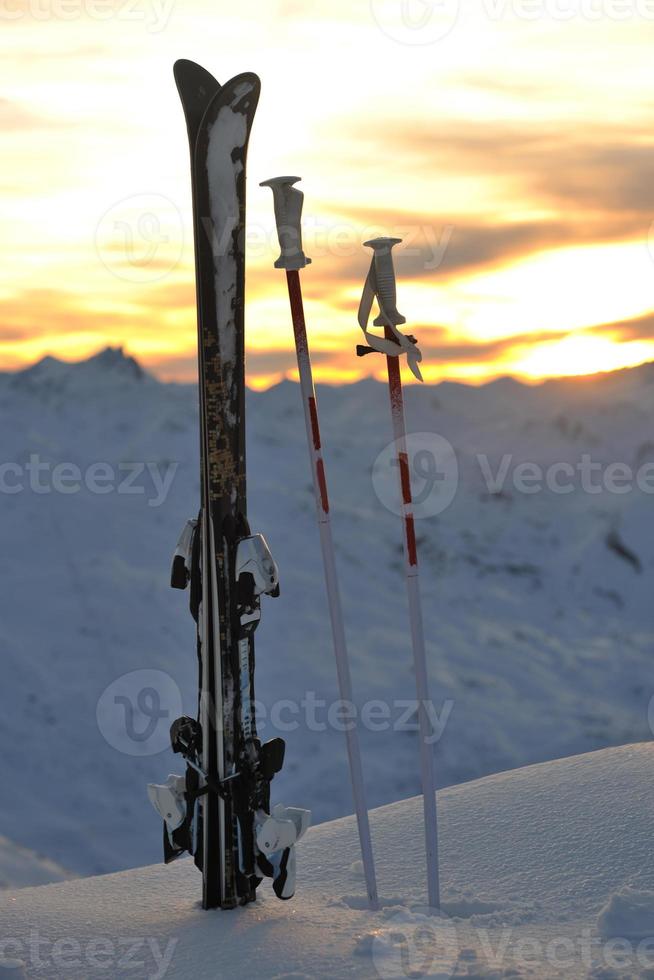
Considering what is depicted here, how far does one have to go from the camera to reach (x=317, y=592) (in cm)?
1441

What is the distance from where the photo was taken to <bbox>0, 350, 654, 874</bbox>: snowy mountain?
37.9 ft

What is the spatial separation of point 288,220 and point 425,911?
2443mm

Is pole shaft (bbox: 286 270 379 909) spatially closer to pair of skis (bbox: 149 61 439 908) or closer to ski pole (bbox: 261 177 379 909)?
ski pole (bbox: 261 177 379 909)

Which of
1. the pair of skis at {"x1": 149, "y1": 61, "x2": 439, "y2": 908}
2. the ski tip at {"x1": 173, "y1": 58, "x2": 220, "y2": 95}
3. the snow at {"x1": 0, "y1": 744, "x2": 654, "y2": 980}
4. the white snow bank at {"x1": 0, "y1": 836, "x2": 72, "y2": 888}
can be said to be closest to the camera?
the snow at {"x1": 0, "y1": 744, "x2": 654, "y2": 980}

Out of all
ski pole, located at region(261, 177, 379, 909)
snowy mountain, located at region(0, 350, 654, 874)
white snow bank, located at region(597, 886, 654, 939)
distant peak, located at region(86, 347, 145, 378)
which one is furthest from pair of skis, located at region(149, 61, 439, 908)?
distant peak, located at region(86, 347, 145, 378)

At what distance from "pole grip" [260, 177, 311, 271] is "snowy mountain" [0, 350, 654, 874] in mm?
7333

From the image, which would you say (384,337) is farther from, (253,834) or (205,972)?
(205,972)

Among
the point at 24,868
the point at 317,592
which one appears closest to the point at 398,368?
the point at 24,868

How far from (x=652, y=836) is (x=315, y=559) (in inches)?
421

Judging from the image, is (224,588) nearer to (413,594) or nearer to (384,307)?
(413,594)

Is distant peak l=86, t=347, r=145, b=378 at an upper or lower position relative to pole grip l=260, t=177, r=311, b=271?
upper

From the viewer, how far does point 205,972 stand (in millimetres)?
3473

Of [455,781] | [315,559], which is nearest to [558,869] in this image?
[455,781]

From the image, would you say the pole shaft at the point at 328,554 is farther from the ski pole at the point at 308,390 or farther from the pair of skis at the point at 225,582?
the pair of skis at the point at 225,582
